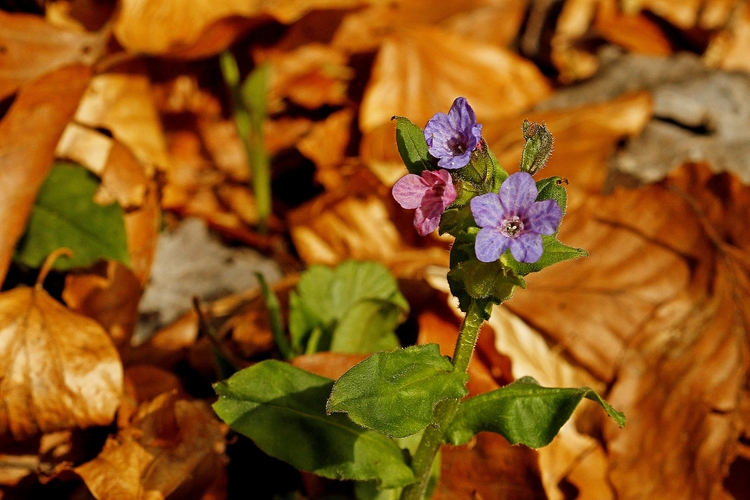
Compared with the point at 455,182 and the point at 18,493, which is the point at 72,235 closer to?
the point at 18,493

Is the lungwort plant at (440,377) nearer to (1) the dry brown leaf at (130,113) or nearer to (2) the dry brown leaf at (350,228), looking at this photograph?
(2) the dry brown leaf at (350,228)

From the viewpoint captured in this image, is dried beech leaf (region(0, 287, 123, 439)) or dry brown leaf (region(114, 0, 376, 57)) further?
dry brown leaf (region(114, 0, 376, 57))

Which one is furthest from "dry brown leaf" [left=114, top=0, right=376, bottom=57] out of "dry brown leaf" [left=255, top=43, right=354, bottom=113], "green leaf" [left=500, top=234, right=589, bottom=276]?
"green leaf" [left=500, top=234, right=589, bottom=276]

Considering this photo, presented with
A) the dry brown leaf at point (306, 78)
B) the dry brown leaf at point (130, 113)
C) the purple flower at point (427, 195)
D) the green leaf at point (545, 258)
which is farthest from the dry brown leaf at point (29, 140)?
the green leaf at point (545, 258)

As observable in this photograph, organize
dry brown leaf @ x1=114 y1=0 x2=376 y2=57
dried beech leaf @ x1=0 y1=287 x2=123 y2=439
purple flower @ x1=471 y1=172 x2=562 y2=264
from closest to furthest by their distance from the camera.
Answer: purple flower @ x1=471 y1=172 x2=562 y2=264, dried beech leaf @ x1=0 y1=287 x2=123 y2=439, dry brown leaf @ x1=114 y1=0 x2=376 y2=57

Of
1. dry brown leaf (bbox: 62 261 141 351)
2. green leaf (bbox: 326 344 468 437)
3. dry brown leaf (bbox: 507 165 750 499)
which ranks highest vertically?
green leaf (bbox: 326 344 468 437)

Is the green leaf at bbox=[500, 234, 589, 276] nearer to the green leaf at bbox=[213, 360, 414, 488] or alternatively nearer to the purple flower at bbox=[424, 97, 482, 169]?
the purple flower at bbox=[424, 97, 482, 169]
